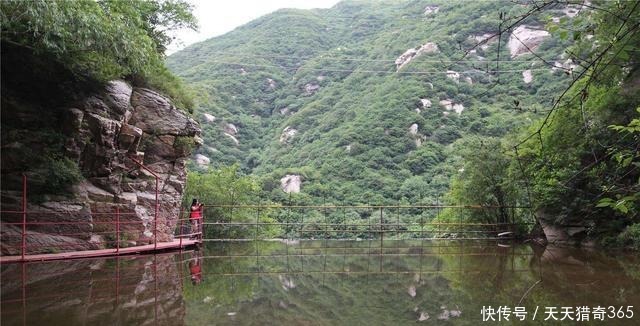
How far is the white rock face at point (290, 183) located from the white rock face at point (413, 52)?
2152cm

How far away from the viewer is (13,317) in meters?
4.91

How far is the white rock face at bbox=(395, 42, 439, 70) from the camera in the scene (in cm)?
5666

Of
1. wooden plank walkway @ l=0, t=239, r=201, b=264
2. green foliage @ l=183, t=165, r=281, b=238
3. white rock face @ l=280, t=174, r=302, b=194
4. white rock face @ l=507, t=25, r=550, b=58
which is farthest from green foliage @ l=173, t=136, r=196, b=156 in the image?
white rock face @ l=507, t=25, r=550, b=58

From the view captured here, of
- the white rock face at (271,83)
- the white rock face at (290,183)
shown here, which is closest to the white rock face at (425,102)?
the white rock face at (290,183)

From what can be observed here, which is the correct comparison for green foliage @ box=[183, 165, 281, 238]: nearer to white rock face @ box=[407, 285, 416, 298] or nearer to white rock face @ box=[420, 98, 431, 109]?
white rock face @ box=[407, 285, 416, 298]

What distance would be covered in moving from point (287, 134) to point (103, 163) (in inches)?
1758

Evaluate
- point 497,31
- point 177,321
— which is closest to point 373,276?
point 177,321

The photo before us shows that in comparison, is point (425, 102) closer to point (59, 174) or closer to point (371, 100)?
point (371, 100)

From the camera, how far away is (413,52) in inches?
2349

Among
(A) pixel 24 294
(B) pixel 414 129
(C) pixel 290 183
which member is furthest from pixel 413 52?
(A) pixel 24 294

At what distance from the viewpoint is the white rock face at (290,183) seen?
4081 cm

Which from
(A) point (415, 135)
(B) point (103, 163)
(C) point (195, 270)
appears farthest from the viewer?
(A) point (415, 135)

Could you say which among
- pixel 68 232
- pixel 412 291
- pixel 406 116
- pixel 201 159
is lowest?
pixel 412 291

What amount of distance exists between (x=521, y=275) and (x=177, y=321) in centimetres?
604
